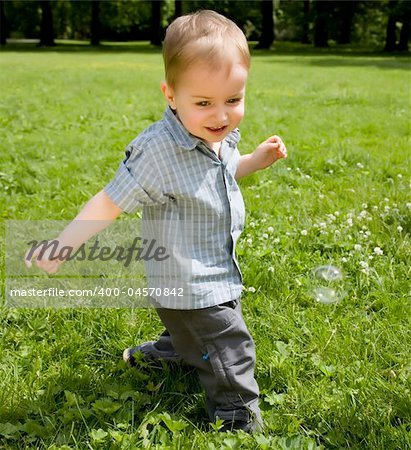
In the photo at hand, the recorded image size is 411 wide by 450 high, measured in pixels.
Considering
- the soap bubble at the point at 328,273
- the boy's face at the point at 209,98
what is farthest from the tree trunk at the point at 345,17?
the boy's face at the point at 209,98

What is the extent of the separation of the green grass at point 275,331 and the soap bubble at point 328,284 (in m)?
0.05

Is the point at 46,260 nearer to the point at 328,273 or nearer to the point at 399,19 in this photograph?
the point at 328,273

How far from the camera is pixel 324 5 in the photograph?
38.5 meters

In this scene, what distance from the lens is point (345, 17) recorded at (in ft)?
135

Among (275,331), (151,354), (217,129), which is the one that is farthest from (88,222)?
(275,331)

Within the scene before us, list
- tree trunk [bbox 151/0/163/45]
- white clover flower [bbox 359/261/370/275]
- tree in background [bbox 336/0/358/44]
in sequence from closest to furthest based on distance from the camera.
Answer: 1. white clover flower [bbox 359/261/370/275]
2. tree in background [bbox 336/0/358/44]
3. tree trunk [bbox 151/0/163/45]

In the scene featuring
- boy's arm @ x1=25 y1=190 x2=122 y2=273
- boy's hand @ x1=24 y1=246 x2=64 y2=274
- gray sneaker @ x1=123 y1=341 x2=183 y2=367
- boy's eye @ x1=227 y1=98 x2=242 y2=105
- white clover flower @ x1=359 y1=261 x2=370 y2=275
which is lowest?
gray sneaker @ x1=123 y1=341 x2=183 y2=367

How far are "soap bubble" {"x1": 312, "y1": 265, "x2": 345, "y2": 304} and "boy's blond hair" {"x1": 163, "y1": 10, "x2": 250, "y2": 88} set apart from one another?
1.49 meters

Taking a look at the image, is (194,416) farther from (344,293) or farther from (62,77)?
(62,77)

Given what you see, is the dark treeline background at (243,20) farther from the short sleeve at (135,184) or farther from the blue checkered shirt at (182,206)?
the short sleeve at (135,184)

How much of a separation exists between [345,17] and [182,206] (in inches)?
1667

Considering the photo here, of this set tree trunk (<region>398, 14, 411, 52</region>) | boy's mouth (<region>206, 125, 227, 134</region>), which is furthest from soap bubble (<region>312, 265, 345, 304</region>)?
tree trunk (<region>398, 14, 411, 52</region>)

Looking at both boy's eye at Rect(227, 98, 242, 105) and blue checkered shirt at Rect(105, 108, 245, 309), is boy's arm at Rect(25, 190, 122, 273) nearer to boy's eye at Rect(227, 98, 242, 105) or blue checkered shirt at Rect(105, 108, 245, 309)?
blue checkered shirt at Rect(105, 108, 245, 309)

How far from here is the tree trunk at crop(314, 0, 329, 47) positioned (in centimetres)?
3750
